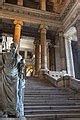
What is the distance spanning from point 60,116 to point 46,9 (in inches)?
534

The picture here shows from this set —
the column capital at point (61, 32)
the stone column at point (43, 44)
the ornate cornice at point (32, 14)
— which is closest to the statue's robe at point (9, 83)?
the stone column at point (43, 44)

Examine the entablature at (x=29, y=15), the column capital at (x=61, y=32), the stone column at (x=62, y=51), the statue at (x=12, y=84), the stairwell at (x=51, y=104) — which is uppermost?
the entablature at (x=29, y=15)

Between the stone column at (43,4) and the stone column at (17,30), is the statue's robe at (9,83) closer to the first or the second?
the stone column at (17,30)

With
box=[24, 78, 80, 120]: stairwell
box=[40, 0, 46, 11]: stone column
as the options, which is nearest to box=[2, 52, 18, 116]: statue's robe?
box=[24, 78, 80, 120]: stairwell

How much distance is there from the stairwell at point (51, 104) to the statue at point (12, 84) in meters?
1.20

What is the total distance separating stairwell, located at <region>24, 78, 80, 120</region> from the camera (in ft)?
21.4

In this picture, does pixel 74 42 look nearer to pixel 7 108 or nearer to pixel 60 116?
pixel 60 116

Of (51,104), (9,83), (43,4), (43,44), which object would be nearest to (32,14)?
(43,4)

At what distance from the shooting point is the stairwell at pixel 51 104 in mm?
6527

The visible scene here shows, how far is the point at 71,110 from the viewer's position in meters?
7.28

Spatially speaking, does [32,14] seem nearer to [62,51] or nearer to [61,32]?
[61,32]

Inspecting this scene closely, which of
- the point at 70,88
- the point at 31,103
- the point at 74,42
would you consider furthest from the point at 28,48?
the point at 31,103

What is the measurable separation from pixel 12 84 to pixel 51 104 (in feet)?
11.0

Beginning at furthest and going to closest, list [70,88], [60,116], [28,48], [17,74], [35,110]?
[28,48] → [70,88] → [35,110] → [60,116] → [17,74]
